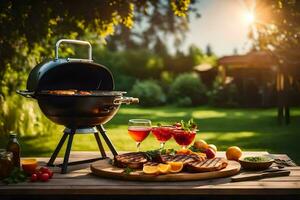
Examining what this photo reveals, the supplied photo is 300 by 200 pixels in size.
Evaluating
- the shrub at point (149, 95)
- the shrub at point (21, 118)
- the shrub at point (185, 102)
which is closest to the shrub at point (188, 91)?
the shrub at point (185, 102)

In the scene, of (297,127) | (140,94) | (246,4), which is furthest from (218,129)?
(140,94)

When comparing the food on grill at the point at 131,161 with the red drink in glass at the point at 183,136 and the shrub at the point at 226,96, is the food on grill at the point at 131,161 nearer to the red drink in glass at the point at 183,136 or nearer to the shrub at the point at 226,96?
the red drink in glass at the point at 183,136

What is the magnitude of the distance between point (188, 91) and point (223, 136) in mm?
10775

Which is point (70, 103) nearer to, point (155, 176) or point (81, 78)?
point (81, 78)

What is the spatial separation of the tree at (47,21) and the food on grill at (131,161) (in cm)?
664

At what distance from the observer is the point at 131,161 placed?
485 cm

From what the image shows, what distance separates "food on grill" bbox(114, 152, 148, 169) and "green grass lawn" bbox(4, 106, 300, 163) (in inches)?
167

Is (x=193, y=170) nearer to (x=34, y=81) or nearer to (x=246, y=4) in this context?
(x=34, y=81)

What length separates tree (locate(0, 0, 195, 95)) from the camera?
10977 millimetres

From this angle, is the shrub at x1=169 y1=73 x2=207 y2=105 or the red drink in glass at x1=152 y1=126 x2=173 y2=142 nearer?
Answer: the red drink in glass at x1=152 y1=126 x2=173 y2=142

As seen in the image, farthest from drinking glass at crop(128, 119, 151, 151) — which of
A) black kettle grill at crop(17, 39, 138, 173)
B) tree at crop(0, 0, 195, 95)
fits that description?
tree at crop(0, 0, 195, 95)

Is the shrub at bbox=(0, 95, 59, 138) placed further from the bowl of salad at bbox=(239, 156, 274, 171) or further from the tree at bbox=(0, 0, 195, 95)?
the bowl of salad at bbox=(239, 156, 274, 171)

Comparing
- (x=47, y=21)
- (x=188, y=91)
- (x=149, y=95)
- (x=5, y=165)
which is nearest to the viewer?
(x=5, y=165)

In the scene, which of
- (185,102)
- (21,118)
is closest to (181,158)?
(21,118)
